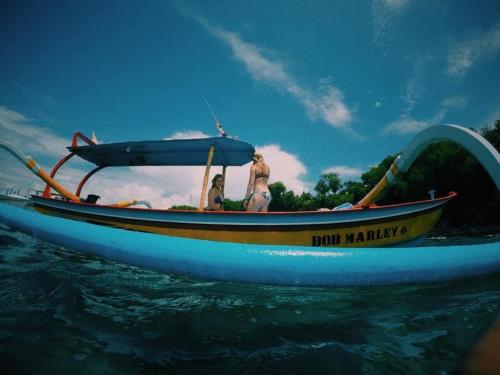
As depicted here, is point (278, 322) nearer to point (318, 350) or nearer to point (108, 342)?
point (318, 350)

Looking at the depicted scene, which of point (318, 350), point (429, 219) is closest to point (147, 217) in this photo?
point (318, 350)

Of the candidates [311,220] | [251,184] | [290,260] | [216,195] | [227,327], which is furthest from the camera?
[216,195]

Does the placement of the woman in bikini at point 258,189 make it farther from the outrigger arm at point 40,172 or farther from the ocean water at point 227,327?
the outrigger arm at point 40,172

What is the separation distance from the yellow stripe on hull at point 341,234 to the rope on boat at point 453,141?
24.2 inches

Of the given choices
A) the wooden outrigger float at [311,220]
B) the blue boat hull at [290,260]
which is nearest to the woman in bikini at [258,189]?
the wooden outrigger float at [311,220]

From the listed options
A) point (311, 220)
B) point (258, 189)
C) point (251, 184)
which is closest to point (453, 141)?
point (311, 220)

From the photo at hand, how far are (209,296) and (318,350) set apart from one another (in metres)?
1.34

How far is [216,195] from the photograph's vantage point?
244 inches

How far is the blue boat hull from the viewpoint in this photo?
1.33m

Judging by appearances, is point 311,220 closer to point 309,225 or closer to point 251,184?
point 309,225

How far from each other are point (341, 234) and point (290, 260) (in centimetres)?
353

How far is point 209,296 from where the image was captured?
2521mm

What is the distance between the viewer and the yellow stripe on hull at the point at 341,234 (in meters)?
4.48

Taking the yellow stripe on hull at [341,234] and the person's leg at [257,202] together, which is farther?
the person's leg at [257,202]
